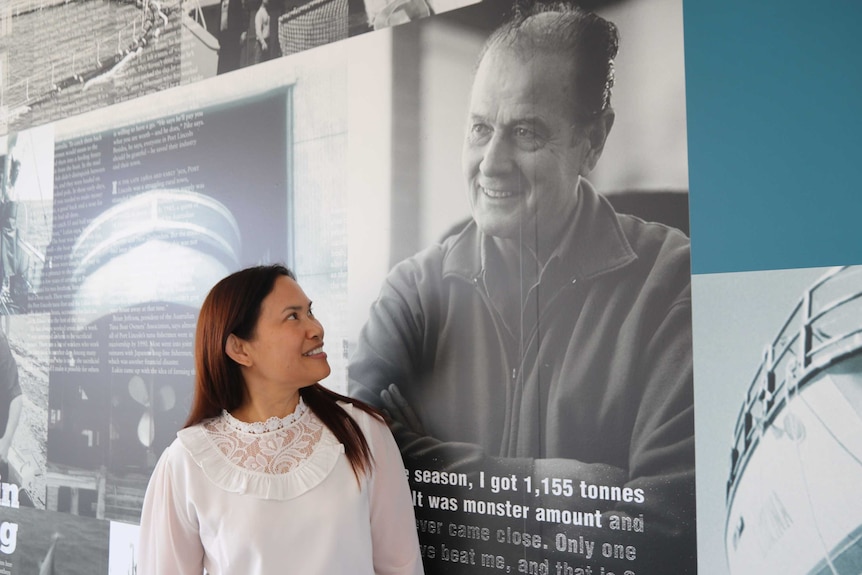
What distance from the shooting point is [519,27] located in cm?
135

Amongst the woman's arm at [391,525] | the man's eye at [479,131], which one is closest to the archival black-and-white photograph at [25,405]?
the woman's arm at [391,525]

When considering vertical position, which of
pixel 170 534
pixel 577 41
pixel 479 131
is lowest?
pixel 170 534

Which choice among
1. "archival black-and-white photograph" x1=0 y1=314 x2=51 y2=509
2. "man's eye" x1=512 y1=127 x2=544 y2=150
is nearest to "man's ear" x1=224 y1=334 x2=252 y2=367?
"man's eye" x1=512 y1=127 x2=544 y2=150

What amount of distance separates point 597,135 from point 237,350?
69cm

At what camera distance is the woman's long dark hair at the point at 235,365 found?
55.2 inches

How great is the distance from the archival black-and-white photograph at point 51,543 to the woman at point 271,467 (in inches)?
26.5

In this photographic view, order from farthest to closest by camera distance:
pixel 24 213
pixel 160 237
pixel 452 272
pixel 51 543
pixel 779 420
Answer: pixel 24 213
pixel 51 543
pixel 160 237
pixel 452 272
pixel 779 420

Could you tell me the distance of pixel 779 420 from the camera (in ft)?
3.59

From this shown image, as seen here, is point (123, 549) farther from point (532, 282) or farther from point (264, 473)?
point (532, 282)

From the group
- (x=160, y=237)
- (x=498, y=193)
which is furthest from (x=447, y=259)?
(x=160, y=237)

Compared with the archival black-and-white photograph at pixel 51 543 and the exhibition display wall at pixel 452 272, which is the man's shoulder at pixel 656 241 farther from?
the archival black-and-white photograph at pixel 51 543

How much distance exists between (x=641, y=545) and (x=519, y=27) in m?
0.82

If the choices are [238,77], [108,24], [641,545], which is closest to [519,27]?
[238,77]

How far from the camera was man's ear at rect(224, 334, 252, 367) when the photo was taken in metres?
1.41
